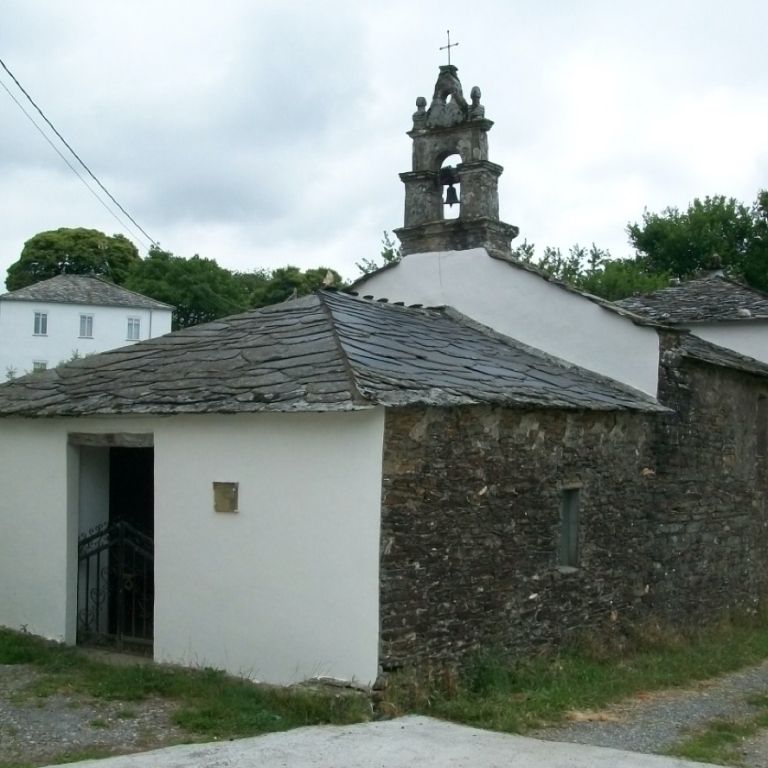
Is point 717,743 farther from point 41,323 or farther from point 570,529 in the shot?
point 41,323

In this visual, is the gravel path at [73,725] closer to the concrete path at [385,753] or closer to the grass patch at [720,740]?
the concrete path at [385,753]

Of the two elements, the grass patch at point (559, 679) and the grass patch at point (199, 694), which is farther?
the grass patch at point (559, 679)

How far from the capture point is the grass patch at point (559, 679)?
25.2 ft

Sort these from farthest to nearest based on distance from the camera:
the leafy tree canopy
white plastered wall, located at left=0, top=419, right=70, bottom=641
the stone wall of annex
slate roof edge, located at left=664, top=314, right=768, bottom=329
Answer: the leafy tree canopy
slate roof edge, located at left=664, top=314, right=768, bottom=329
white plastered wall, located at left=0, top=419, right=70, bottom=641
the stone wall of annex

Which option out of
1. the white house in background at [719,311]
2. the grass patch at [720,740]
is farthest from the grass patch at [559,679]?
the white house in background at [719,311]

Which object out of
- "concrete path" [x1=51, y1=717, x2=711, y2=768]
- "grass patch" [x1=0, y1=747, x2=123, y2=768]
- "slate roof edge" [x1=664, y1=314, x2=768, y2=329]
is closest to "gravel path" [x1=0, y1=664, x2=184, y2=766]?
"grass patch" [x1=0, y1=747, x2=123, y2=768]

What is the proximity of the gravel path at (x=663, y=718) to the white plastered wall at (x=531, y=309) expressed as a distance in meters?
3.44

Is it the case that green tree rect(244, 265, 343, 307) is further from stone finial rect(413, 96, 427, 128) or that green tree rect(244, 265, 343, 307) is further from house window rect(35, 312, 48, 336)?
stone finial rect(413, 96, 427, 128)

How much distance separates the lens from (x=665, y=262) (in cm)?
3859

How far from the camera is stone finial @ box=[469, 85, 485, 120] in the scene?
12.8m

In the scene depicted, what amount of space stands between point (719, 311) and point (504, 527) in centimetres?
1011

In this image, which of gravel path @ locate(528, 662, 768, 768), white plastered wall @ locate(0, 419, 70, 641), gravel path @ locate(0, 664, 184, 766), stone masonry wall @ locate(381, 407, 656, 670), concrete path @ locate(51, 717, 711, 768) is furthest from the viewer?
white plastered wall @ locate(0, 419, 70, 641)

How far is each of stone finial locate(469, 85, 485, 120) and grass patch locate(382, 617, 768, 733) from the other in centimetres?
654

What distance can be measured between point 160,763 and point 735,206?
3557 centimetres
